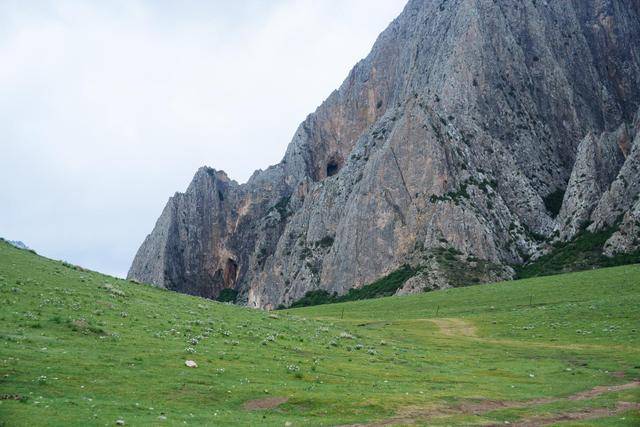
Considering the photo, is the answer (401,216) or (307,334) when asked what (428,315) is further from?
(401,216)

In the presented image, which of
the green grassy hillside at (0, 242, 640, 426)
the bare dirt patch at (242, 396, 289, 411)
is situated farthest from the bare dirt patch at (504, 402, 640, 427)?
the bare dirt patch at (242, 396, 289, 411)

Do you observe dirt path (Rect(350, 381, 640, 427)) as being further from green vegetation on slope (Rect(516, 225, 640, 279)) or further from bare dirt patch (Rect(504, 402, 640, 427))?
green vegetation on slope (Rect(516, 225, 640, 279))

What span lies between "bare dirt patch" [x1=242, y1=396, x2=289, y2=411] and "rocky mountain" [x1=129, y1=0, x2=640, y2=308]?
312 ft

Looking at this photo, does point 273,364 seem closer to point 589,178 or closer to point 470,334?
point 470,334

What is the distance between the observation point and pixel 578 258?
11681 centimetres

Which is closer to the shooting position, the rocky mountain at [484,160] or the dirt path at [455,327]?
the dirt path at [455,327]

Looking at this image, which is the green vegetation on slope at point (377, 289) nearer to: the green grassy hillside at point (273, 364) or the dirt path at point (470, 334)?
the dirt path at point (470, 334)

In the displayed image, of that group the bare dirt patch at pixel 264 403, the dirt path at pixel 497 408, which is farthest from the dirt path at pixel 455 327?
the bare dirt patch at pixel 264 403

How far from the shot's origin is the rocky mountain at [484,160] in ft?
431

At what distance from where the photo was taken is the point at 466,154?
150 m

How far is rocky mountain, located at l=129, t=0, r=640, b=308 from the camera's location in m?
132

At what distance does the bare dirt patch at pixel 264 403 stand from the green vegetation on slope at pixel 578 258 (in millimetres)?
96452

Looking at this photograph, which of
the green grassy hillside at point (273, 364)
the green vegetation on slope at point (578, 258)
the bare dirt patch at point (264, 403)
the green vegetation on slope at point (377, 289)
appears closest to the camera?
the green grassy hillside at point (273, 364)

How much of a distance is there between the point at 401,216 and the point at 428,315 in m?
68.0
